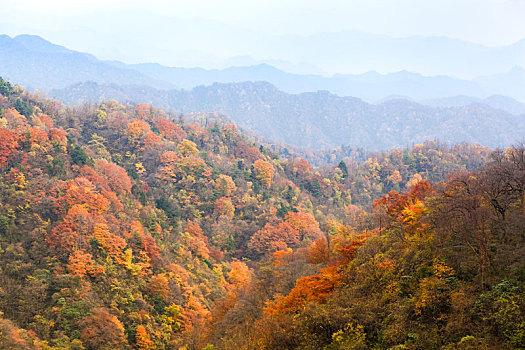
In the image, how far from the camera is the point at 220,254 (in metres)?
70.4

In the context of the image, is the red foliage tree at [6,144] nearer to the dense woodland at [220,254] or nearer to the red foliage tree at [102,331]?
the dense woodland at [220,254]

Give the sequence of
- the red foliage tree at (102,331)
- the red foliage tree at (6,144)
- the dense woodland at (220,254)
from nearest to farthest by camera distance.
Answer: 1. the dense woodland at (220,254)
2. the red foliage tree at (102,331)
3. the red foliage tree at (6,144)

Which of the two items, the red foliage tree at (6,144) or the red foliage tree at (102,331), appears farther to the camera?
the red foliage tree at (6,144)

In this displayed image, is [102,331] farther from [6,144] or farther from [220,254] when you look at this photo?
[220,254]

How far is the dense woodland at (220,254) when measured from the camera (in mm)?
21625

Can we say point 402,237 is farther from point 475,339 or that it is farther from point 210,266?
point 210,266

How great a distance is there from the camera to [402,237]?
31.0 metres

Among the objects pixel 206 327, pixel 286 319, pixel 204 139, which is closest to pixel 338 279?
pixel 286 319

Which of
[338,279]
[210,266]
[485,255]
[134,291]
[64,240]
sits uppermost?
[485,255]

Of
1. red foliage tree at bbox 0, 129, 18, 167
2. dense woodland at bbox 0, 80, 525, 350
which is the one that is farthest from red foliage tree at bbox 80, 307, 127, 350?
red foliage tree at bbox 0, 129, 18, 167

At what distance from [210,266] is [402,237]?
3994cm

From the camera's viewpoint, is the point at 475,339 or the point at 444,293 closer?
the point at 475,339

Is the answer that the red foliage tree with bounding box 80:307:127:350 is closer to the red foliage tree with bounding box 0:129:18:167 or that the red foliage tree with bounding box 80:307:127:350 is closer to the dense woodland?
the dense woodland

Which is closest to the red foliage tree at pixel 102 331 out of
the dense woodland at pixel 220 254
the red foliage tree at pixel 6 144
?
the dense woodland at pixel 220 254
